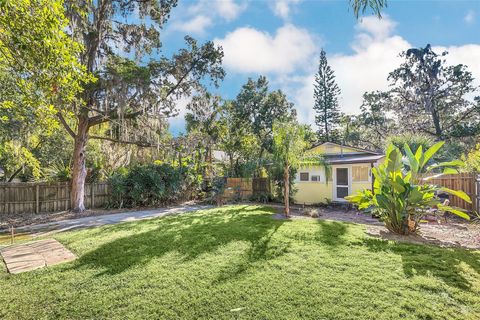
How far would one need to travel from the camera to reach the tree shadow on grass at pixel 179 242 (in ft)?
13.1

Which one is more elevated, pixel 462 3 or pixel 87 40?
pixel 87 40

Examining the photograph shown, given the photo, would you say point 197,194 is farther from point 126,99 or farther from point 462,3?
point 462,3

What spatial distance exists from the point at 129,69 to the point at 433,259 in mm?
9680

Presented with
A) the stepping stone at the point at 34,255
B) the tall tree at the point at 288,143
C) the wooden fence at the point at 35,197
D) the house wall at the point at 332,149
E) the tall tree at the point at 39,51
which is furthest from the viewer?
the house wall at the point at 332,149

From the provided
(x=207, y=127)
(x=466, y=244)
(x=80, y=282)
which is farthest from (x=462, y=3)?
(x=207, y=127)

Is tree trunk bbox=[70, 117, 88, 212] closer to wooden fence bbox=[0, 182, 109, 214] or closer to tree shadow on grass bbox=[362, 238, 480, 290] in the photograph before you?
wooden fence bbox=[0, 182, 109, 214]

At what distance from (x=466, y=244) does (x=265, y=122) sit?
16.1m

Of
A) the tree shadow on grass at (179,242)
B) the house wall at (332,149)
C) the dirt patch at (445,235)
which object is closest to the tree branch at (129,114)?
the tree shadow on grass at (179,242)

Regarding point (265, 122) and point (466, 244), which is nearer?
point (466, 244)

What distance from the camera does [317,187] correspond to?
41.5 ft

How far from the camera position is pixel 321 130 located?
105ft

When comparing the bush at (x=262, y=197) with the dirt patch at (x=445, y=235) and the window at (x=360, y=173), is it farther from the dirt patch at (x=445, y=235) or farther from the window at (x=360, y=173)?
the dirt patch at (x=445, y=235)

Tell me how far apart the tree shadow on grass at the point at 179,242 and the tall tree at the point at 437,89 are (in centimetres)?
2233

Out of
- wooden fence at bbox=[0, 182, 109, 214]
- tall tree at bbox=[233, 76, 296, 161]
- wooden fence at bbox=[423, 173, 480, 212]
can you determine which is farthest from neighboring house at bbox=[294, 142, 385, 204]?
wooden fence at bbox=[0, 182, 109, 214]
